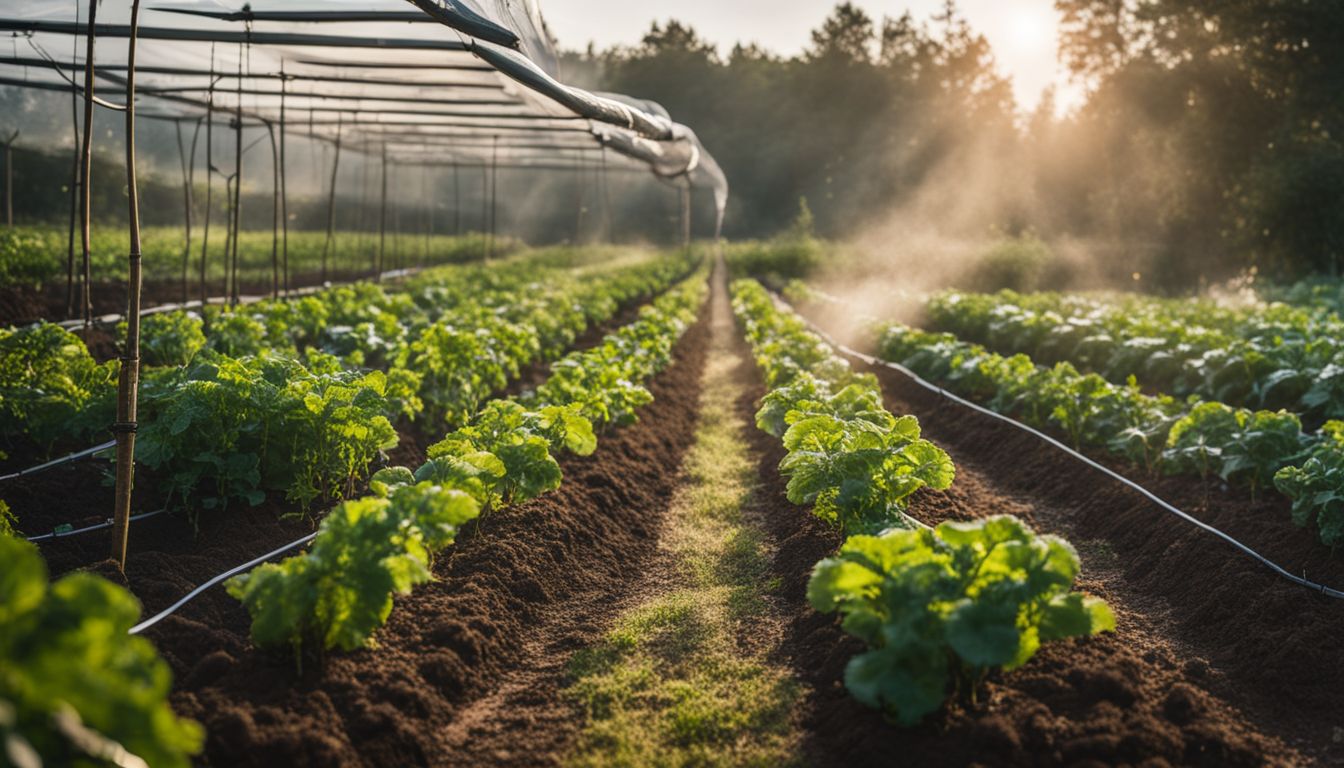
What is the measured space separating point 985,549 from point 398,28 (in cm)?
707

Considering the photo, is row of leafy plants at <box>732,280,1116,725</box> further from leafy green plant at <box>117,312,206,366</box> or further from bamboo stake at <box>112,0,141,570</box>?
leafy green plant at <box>117,312,206,366</box>

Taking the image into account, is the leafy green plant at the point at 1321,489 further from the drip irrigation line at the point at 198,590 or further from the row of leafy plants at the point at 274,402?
the drip irrigation line at the point at 198,590

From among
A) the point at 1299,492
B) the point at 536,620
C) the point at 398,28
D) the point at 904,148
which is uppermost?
the point at 904,148

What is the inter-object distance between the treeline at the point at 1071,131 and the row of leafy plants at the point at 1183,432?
2633 centimetres

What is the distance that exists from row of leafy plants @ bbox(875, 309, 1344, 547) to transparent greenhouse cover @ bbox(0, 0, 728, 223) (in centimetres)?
455

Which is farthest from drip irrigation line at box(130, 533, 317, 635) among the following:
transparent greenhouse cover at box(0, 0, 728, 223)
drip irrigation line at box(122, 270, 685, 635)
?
transparent greenhouse cover at box(0, 0, 728, 223)

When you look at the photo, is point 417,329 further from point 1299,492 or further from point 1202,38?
point 1202,38

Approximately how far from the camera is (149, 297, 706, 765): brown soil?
3197 millimetres

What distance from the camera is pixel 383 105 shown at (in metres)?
14.7

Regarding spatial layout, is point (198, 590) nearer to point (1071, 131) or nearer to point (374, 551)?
point (374, 551)

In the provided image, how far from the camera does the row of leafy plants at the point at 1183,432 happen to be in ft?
17.3

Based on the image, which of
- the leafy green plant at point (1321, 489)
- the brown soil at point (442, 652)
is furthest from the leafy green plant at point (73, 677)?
the leafy green plant at point (1321, 489)

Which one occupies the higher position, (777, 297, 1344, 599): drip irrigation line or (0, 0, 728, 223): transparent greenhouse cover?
(0, 0, 728, 223): transparent greenhouse cover

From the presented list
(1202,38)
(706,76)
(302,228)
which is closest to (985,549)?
(1202,38)
